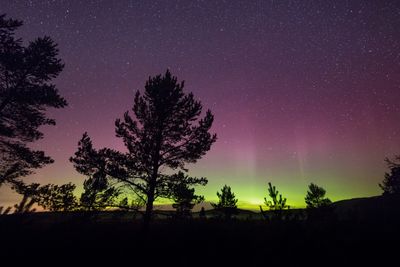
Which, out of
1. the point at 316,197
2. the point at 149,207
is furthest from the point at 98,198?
the point at 316,197

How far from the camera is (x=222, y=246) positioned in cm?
1095

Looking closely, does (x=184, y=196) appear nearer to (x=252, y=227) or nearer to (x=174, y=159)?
(x=174, y=159)

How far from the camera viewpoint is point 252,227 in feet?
46.5

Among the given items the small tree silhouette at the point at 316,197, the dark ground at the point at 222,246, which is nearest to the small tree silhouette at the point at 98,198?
the dark ground at the point at 222,246

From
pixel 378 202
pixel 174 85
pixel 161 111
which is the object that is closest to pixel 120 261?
pixel 161 111

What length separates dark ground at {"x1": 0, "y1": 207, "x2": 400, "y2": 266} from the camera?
8523mm

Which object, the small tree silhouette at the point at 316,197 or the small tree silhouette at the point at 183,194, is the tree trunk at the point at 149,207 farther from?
the small tree silhouette at the point at 316,197

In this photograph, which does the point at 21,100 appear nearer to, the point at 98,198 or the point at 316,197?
the point at 98,198

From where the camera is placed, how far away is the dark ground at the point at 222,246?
8523 mm

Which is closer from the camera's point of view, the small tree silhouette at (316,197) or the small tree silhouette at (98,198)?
the small tree silhouette at (98,198)

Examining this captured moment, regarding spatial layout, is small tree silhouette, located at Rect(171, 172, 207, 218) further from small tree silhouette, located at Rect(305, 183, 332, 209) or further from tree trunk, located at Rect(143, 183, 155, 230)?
small tree silhouette, located at Rect(305, 183, 332, 209)

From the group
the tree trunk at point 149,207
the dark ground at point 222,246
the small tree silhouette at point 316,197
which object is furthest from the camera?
the small tree silhouette at point 316,197

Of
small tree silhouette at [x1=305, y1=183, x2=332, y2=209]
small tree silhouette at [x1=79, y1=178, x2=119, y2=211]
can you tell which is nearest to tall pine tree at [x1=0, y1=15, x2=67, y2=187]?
small tree silhouette at [x1=79, y1=178, x2=119, y2=211]

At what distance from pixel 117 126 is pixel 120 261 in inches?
287
